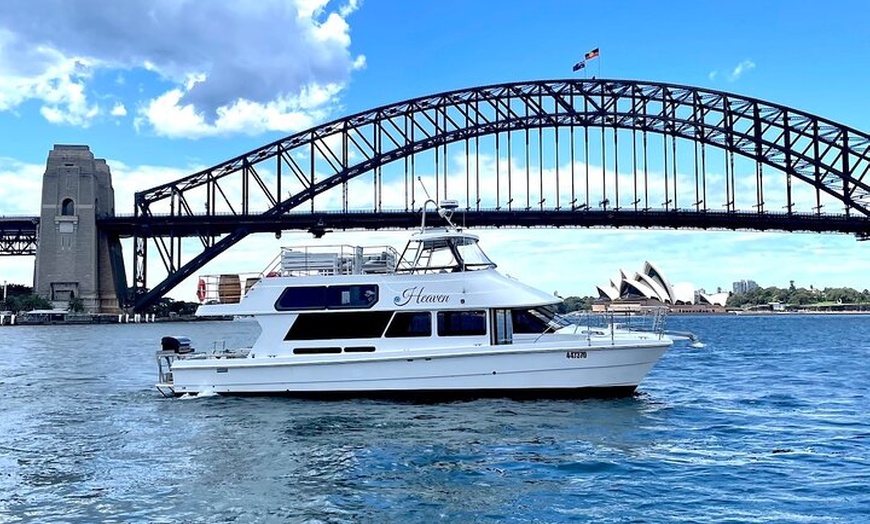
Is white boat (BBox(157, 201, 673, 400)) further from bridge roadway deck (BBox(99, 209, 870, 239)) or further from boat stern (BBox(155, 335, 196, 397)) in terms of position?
bridge roadway deck (BBox(99, 209, 870, 239))

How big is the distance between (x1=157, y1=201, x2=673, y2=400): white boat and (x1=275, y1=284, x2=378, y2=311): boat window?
0.08 ft

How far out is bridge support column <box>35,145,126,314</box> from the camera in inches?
3575

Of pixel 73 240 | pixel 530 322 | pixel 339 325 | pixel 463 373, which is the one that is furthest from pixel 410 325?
pixel 73 240

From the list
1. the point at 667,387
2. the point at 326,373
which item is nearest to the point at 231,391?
the point at 326,373

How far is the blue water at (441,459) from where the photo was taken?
10625 mm

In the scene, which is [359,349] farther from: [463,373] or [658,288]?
[658,288]

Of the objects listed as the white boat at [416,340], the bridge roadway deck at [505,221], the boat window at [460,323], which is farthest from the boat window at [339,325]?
the bridge roadway deck at [505,221]

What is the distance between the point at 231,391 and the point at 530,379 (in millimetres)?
7199

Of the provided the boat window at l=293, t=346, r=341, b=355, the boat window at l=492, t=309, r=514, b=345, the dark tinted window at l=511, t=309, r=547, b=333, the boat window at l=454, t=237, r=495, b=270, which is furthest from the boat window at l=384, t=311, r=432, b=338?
the dark tinted window at l=511, t=309, r=547, b=333

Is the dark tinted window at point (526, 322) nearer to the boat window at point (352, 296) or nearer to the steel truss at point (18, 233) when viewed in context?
the boat window at point (352, 296)

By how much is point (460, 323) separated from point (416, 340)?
3.70ft

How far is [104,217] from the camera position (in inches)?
3686

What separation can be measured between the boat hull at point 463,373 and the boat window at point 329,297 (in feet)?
4.25

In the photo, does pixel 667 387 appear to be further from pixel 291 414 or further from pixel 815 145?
pixel 815 145
